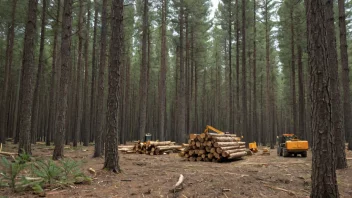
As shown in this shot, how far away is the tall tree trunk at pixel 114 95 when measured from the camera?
766cm

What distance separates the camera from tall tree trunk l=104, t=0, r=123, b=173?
7.66 metres

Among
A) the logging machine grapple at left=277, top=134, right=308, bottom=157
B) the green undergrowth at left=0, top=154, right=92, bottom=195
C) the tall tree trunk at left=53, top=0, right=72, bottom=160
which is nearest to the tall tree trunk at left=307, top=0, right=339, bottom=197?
the green undergrowth at left=0, top=154, right=92, bottom=195

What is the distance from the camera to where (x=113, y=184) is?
624cm

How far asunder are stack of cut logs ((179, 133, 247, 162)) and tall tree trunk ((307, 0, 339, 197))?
7201 mm

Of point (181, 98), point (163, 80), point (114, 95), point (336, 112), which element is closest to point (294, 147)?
point (336, 112)

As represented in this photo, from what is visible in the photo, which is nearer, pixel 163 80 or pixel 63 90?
pixel 63 90

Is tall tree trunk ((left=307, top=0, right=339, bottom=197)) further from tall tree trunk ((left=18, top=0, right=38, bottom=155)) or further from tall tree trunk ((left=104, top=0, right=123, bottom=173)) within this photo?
tall tree trunk ((left=18, top=0, right=38, bottom=155))

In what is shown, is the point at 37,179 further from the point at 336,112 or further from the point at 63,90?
the point at 336,112

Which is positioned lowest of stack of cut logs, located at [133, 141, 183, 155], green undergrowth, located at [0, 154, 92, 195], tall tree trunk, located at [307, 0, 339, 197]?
stack of cut logs, located at [133, 141, 183, 155]

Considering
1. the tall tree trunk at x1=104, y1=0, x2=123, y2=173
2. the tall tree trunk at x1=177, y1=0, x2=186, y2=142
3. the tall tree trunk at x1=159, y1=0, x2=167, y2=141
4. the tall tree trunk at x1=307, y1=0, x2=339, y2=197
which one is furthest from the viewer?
the tall tree trunk at x1=177, y1=0, x2=186, y2=142

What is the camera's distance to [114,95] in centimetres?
782

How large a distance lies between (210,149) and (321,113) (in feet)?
26.3

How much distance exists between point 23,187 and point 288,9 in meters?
21.9

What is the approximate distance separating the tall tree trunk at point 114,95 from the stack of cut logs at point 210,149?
5514 mm
